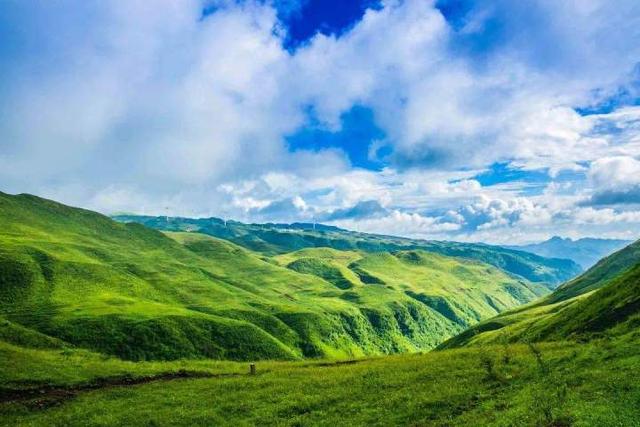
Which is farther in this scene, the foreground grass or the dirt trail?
the dirt trail

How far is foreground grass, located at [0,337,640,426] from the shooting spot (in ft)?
101

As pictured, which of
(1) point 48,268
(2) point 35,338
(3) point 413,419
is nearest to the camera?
(3) point 413,419

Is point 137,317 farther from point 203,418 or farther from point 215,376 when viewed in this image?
point 203,418

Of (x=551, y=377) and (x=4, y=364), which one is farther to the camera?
(x=4, y=364)

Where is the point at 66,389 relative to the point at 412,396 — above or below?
below

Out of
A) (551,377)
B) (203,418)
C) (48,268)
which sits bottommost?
(203,418)

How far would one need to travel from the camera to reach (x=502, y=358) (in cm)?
4653

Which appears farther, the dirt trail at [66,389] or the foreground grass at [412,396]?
the dirt trail at [66,389]

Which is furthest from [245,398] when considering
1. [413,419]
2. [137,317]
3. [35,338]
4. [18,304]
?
[18,304]

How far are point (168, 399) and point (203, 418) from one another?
24.9ft

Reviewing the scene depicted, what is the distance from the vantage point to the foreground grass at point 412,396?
30.8 m

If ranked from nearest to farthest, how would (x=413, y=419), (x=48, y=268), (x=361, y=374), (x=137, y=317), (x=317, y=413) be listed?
(x=413, y=419) < (x=317, y=413) < (x=361, y=374) < (x=137, y=317) < (x=48, y=268)

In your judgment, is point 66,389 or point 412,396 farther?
point 66,389

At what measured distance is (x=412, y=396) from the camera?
39812 mm
